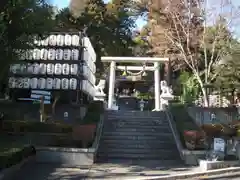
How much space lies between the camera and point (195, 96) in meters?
25.2

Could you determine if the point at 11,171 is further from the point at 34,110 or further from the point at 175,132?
the point at 175,132

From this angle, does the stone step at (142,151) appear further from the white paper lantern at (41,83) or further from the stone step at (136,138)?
the white paper lantern at (41,83)

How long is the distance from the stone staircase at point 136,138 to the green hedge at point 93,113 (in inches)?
16.4

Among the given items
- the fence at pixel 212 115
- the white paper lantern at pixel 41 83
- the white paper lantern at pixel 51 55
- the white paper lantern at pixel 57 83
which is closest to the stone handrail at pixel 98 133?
the white paper lantern at pixel 57 83

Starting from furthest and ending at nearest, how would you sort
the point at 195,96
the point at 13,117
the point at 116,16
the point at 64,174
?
the point at 116,16
the point at 195,96
the point at 13,117
the point at 64,174

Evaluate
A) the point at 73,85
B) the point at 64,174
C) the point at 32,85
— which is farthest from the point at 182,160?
the point at 32,85

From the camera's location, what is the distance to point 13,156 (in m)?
10.1

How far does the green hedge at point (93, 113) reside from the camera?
1630 centimetres

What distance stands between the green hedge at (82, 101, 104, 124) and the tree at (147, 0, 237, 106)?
24.8 feet

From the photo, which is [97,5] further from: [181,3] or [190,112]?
[190,112]

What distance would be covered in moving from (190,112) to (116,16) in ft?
45.9

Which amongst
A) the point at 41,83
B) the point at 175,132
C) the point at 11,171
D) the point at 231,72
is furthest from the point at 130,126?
the point at 11,171

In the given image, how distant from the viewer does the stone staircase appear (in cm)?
1355

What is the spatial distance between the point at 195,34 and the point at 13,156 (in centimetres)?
1788
